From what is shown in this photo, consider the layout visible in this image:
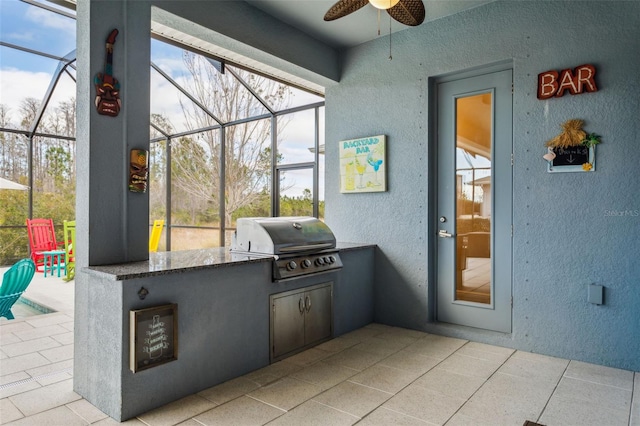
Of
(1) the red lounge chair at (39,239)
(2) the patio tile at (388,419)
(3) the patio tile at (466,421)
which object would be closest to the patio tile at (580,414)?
(3) the patio tile at (466,421)

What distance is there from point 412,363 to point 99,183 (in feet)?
8.41

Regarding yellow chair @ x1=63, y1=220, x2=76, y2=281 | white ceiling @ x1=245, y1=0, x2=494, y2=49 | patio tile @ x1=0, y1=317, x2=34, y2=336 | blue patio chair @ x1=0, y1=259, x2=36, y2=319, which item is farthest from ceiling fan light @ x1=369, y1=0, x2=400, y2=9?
yellow chair @ x1=63, y1=220, x2=76, y2=281

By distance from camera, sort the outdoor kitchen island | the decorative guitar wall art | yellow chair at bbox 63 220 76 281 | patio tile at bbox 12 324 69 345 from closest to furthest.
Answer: the outdoor kitchen island
the decorative guitar wall art
patio tile at bbox 12 324 69 345
yellow chair at bbox 63 220 76 281

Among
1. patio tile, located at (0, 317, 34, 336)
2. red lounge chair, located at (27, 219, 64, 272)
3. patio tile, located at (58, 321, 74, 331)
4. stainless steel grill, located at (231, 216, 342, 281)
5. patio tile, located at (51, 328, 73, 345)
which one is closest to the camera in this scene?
stainless steel grill, located at (231, 216, 342, 281)

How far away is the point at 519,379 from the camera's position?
2.76 meters

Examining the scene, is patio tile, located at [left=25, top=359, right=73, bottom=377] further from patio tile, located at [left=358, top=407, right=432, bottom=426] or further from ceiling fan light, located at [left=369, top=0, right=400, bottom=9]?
ceiling fan light, located at [left=369, top=0, right=400, bottom=9]

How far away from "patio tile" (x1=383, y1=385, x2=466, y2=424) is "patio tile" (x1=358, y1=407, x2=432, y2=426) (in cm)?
4

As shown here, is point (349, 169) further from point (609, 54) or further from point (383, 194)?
point (609, 54)

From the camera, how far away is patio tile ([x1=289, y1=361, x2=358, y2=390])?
2.73 m

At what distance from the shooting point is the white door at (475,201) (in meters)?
3.48

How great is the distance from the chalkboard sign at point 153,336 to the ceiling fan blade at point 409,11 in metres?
2.33

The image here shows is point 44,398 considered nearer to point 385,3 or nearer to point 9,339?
point 9,339

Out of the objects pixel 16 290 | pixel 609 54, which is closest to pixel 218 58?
pixel 16 290

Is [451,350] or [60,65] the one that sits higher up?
[60,65]
